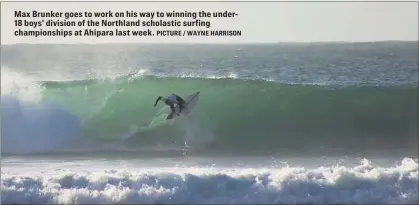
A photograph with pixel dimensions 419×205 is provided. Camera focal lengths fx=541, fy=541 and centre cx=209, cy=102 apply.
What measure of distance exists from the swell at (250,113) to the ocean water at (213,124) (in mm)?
14

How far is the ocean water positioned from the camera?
15.1 ft

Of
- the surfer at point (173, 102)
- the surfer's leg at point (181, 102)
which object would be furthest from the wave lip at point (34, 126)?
the surfer's leg at point (181, 102)

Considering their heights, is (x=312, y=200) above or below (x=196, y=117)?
below

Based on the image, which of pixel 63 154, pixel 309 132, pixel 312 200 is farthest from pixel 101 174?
pixel 309 132

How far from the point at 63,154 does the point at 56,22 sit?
1422 millimetres

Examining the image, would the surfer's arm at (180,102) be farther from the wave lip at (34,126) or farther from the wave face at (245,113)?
the wave lip at (34,126)

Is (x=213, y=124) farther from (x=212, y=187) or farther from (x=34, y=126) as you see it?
(x=34, y=126)

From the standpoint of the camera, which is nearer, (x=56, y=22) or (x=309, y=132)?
(x=56, y=22)

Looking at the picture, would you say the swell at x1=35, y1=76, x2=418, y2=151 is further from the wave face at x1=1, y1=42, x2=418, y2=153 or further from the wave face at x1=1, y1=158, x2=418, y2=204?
the wave face at x1=1, y1=158, x2=418, y2=204

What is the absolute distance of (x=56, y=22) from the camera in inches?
178

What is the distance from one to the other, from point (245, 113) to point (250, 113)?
61 millimetres

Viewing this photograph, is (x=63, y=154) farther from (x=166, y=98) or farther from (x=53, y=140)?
(x=166, y=98)

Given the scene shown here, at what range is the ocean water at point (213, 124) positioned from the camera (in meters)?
4.59

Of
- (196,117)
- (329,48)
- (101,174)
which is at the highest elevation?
(329,48)
